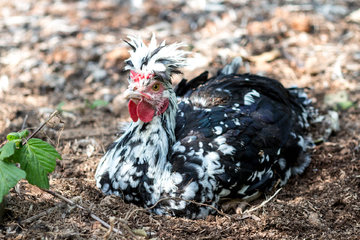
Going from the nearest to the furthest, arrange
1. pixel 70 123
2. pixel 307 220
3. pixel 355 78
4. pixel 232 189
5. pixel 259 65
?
1. pixel 307 220
2. pixel 232 189
3. pixel 70 123
4. pixel 355 78
5. pixel 259 65

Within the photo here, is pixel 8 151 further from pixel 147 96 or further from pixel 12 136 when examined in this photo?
pixel 147 96

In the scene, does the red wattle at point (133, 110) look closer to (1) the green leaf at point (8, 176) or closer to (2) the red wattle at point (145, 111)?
(2) the red wattle at point (145, 111)

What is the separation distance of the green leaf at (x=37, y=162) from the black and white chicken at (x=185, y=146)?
0.78 meters

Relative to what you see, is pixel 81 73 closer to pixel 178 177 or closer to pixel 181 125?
pixel 181 125

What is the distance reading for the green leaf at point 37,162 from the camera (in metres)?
2.61

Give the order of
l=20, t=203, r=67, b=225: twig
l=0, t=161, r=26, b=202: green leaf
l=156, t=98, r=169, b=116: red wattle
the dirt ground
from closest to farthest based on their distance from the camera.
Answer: l=0, t=161, r=26, b=202: green leaf → l=20, t=203, r=67, b=225: twig → the dirt ground → l=156, t=98, r=169, b=116: red wattle

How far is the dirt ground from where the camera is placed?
2.92 m

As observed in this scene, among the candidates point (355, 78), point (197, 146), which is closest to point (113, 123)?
point (197, 146)

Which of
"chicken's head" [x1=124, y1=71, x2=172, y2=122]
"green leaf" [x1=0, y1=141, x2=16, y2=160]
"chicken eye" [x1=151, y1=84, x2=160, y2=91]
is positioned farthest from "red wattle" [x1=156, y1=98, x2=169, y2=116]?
"green leaf" [x1=0, y1=141, x2=16, y2=160]

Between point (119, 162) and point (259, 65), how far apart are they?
13.2 ft

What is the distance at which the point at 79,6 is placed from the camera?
857 cm

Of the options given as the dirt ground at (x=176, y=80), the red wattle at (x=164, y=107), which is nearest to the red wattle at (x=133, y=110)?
the red wattle at (x=164, y=107)

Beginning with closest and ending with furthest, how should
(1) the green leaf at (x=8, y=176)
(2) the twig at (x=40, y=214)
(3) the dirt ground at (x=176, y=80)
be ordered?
(1) the green leaf at (x=8, y=176)
(2) the twig at (x=40, y=214)
(3) the dirt ground at (x=176, y=80)

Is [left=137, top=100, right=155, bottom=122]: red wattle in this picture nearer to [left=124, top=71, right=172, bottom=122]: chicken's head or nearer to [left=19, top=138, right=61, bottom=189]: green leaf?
[left=124, top=71, right=172, bottom=122]: chicken's head
